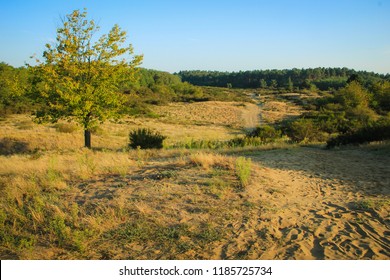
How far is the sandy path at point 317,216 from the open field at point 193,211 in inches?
0.8

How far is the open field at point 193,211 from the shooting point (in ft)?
15.2

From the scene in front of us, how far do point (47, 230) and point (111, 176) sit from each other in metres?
3.12

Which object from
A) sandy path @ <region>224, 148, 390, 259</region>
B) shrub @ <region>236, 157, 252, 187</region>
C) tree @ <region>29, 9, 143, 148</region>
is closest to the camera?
sandy path @ <region>224, 148, 390, 259</region>

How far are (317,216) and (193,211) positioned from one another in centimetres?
257

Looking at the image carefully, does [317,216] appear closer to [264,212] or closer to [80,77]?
[264,212]

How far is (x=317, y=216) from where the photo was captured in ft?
19.1

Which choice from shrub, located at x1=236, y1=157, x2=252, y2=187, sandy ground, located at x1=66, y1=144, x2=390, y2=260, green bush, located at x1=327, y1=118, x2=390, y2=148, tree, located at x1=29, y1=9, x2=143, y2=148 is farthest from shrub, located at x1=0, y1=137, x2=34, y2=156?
green bush, located at x1=327, y1=118, x2=390, y2=148

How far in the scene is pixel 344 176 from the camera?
9039 millimetres

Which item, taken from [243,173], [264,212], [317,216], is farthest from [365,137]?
[264,212]

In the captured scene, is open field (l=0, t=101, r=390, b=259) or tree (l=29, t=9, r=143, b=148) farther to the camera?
tree (l=29, t=9, r=143, b=148)

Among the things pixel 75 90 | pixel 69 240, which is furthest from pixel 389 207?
pixel 75 90

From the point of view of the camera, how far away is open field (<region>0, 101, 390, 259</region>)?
4621 millimetres

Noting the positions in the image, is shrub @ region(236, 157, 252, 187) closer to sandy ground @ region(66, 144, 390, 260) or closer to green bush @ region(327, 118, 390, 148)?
sandy ground @ region(66, 144, 390, 260)

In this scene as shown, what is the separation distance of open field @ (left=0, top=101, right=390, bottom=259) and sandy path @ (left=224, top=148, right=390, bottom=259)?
20 mm
